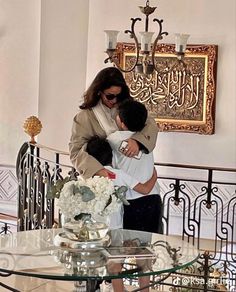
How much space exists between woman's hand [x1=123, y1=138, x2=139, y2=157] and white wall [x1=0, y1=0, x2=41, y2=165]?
190 inches

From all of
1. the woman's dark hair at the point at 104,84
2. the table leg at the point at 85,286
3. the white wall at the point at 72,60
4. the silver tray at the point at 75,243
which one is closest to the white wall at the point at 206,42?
the white wall at the point at 72,60

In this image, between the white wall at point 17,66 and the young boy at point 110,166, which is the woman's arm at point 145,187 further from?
the white wall at point 17,66

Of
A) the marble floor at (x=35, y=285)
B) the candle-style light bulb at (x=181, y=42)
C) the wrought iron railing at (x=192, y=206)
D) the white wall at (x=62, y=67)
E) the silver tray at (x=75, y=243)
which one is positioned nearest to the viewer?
the silver tray at (x=75, y=243)

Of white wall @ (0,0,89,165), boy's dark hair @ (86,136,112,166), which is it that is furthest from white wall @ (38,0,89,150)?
boy's dark hair @ (86,136,112,166)

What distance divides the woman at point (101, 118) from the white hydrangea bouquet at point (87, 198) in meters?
0.78

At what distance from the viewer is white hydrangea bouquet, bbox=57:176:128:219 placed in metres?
2.92

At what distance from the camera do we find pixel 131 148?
374 cm

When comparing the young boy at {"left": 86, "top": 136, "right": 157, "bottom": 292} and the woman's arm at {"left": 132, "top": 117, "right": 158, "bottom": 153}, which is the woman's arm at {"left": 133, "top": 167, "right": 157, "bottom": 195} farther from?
the woman's arm at {"left": 132, "top": 117, "right": 158, "bottom": 153}

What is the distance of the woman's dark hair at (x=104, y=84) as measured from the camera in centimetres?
379

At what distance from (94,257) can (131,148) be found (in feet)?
3.09

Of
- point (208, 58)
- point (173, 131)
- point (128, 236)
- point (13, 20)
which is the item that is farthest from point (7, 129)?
point (128, 236)

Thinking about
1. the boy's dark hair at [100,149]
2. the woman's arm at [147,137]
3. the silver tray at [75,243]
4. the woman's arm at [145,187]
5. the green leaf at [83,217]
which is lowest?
the silver tray at [75,243]

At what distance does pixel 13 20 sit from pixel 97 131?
5055 millimetres

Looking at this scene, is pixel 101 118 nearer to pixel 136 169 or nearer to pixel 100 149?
pixel 100 149
